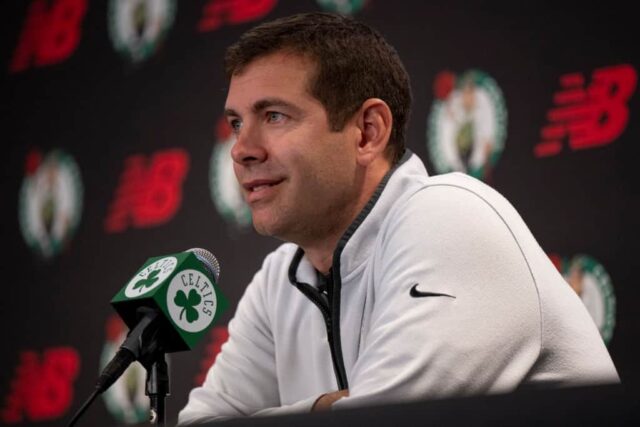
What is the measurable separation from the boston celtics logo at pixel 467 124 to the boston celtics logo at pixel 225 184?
691 millimetres

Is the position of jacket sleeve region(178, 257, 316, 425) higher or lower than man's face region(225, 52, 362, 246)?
lower

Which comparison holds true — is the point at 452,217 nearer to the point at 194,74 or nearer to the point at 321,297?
the point at 321,297

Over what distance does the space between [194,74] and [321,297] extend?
1644 mm

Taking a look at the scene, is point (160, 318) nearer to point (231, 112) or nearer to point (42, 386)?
point (231, 112)

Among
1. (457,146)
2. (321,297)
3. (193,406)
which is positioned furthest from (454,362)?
(457,146)

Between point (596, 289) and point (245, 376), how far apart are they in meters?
0.85

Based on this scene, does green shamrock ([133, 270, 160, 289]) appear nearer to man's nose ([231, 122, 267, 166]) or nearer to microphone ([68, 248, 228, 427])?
microphone ([68, 248, 228, 427])

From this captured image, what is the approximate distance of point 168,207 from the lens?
338cm

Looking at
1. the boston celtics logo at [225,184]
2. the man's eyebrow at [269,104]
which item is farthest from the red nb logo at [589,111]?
the boston celtics logo at [225,184]

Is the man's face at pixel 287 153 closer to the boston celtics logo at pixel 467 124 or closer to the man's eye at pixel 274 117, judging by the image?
the man's eye at pixel 274 117

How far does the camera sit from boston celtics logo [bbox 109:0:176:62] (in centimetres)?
347

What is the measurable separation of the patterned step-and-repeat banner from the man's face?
740 millimetres

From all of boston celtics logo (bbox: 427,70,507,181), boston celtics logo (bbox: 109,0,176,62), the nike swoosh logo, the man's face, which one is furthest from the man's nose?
boston celtics logo (bbox: 109,0,176,62)

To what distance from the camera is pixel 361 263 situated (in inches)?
72.7
